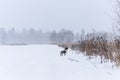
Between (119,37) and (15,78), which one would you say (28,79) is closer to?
(15,78)

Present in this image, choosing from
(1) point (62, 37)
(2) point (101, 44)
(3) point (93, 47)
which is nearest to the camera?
(2) point (101, 44)

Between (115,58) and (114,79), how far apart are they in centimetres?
324

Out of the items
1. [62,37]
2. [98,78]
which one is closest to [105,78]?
[98,78]

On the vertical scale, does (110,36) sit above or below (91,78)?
above

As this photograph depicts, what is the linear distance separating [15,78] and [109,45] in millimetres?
4622

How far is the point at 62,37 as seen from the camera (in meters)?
88.8

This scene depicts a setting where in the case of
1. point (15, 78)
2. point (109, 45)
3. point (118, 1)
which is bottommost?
point (15, 78)

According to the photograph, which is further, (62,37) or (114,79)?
(62,37)

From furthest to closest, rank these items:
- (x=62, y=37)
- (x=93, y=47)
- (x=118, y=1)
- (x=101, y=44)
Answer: (x=62, y=37) → (x=93, y=47) → (x=101, y=44) → (x=118, y=1)

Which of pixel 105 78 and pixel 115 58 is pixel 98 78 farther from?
pixel 115 58

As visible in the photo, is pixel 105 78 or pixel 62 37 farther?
pixel 62 37

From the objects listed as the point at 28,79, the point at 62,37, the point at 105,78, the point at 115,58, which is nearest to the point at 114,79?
the point at 105,78

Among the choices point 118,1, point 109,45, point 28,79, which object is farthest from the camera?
point 109,45

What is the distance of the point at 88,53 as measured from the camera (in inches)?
609
